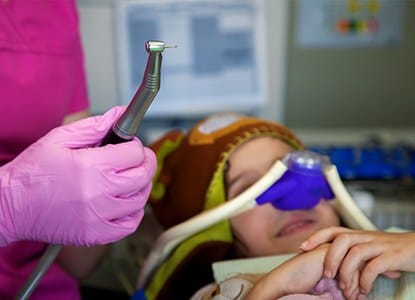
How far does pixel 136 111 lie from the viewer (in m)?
0.71

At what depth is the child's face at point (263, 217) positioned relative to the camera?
1015 mm

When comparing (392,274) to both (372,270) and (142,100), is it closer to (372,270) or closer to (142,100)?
(372,270)

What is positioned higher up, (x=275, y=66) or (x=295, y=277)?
(x=275, y=66)

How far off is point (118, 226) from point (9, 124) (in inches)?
11.2

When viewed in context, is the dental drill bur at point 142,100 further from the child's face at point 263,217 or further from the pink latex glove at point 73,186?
the child's face at point 263,217

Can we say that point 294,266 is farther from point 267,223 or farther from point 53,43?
point 53,43

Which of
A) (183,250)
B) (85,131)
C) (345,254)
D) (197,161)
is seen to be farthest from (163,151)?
(345,254)

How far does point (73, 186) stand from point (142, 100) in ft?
0.51

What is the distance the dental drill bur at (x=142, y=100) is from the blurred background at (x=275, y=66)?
0.66 metres

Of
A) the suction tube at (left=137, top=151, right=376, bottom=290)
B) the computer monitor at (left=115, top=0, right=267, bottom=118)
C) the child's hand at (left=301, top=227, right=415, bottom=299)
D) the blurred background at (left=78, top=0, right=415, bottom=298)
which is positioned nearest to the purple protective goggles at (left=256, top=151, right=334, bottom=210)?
the suction tube at (left=137, top=151, right=376, bottom=290)

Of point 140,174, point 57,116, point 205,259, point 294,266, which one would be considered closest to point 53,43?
point 57,116

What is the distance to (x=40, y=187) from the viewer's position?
2.41ft

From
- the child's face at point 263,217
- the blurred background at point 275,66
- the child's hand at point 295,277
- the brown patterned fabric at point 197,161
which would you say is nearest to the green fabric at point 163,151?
the brown patterned fabric at point 197,161

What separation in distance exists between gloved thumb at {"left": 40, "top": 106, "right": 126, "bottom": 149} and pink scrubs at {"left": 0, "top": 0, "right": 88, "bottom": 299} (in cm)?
19
